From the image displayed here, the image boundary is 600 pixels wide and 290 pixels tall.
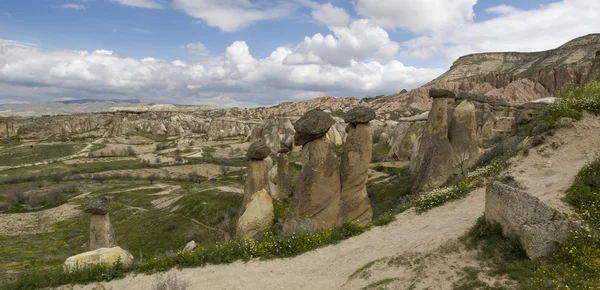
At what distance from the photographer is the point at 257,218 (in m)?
17.8

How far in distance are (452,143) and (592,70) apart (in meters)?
8.44

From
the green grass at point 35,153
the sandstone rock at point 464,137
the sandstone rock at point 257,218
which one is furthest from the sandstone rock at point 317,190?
the green grass at point 35,153

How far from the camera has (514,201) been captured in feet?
24.4

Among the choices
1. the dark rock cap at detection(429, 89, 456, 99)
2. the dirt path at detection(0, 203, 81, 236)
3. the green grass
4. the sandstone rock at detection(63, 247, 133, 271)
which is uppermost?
the dark rock cap at detection(429, 89, 456, 99)

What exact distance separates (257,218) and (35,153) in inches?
3220

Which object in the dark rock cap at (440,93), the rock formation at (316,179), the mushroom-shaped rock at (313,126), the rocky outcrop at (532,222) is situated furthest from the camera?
the dark rock cap at (440,93)

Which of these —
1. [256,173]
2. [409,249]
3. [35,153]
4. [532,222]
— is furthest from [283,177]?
[35,153]

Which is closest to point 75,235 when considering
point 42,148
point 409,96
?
point 42,148

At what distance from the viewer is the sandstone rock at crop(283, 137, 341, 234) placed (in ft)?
52.9

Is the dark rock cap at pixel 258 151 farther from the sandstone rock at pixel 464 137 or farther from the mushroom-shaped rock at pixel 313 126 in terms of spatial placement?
the sandstone rock at pixel 464 137

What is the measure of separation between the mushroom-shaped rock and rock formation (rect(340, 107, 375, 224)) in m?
1.56

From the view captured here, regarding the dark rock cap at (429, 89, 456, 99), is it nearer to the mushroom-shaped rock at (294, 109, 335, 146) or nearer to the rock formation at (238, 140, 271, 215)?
the mushroom-shaped rock at (294, 109, 335, 146)

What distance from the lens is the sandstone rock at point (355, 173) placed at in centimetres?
1683

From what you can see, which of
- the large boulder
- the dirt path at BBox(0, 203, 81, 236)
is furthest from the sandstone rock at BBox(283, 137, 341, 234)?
the dirt path at BBox(0, 203, 81, 236)
